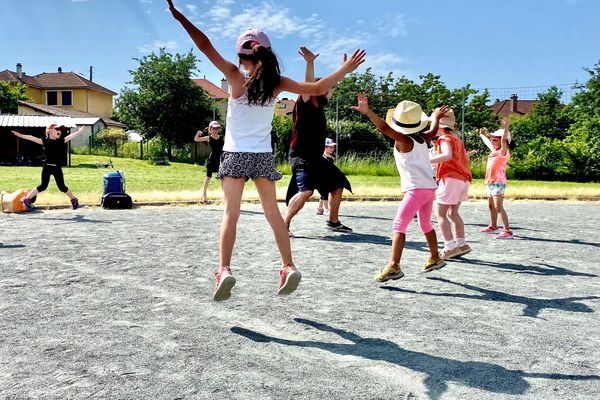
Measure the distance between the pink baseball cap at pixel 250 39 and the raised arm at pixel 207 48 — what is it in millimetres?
156

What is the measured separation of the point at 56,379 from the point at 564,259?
5.68 meters

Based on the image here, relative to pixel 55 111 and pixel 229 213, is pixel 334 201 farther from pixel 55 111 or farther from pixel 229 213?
pixel 55 111

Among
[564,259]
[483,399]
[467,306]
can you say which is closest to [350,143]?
[564,259]

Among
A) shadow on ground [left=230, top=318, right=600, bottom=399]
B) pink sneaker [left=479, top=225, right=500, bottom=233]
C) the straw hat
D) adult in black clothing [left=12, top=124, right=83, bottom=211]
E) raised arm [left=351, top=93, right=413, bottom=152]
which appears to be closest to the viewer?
shadow on ground [left=230, top=318, right=600, bottom=399]

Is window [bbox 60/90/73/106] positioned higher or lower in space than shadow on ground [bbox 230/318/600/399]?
higher

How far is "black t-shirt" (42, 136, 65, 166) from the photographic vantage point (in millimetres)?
11281

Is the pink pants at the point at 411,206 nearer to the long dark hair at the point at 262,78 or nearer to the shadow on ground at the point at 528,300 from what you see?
the shadow on ground at the point at 528,300

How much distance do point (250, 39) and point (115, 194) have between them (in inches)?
350

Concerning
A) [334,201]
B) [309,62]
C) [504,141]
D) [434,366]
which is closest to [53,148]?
[334,201]

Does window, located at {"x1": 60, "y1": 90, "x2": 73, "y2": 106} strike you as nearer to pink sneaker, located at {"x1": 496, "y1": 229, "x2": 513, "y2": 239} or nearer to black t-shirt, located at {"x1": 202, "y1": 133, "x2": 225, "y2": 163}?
black t-shirt, located at {"x1": 202, "y1": 133, "x2": 225, "y2": 163}

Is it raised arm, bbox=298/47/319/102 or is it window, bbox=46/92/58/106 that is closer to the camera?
raised arm, bbox=298/47/319/102

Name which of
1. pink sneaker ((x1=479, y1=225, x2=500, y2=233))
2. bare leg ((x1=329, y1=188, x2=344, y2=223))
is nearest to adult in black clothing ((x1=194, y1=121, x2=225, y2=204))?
bare leg ((x1=329, y1=188, x2=344, y2=223))

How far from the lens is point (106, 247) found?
718 centimetres

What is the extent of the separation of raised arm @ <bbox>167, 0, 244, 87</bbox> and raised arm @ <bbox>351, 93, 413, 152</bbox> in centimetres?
120
